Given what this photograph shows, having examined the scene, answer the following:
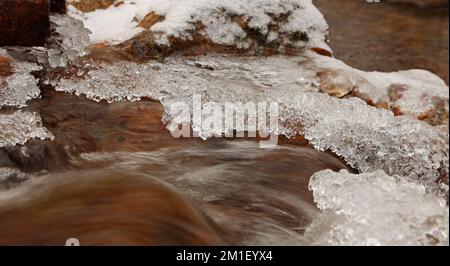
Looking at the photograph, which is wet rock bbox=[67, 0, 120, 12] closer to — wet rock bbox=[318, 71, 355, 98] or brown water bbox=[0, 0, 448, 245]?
brown water bbox=[0, 0, 448, 245]

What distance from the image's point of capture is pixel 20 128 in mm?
3678

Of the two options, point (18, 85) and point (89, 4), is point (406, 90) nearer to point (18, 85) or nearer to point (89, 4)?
point (89, 4)

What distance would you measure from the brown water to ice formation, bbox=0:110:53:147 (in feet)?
0.37

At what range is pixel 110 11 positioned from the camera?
6.52 metres

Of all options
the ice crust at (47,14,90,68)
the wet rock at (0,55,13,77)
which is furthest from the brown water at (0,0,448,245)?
the ice crust at (47,14,90,68)

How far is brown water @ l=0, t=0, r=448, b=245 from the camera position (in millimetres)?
2344

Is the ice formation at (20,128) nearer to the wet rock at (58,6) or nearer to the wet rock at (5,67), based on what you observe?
the wet rock at (5,67)

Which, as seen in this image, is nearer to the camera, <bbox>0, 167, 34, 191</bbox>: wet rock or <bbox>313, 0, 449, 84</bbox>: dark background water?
<bbox>0, 167, 34, 191</bbox>: wet rock

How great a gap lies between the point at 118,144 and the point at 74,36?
2229 millimetres

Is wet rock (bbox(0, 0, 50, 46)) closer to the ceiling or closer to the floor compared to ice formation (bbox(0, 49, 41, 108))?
closer to the ceiling

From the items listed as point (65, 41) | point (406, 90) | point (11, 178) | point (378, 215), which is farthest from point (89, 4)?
point (378, 215)

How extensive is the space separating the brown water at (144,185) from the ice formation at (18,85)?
0.42 ft

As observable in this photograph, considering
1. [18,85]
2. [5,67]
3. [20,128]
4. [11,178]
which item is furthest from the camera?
[5,67]

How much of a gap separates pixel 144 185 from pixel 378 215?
3.85 ft
